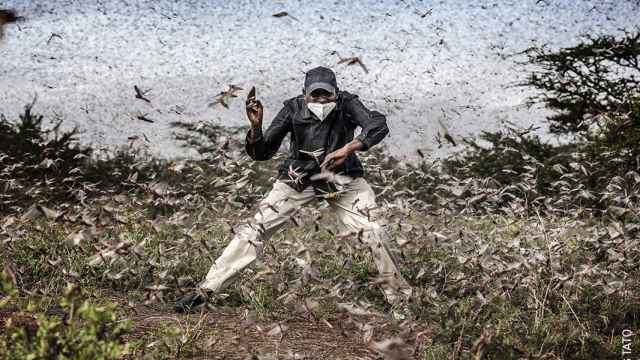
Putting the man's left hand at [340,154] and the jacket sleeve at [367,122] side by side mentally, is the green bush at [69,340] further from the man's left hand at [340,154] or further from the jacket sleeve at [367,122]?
the jacket sleeve at [367,122]

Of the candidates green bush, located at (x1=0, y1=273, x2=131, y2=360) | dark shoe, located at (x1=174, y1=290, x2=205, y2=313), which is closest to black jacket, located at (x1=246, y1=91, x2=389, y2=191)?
dark shoe, located at (x1=174, y1=290, x2=205, y2=313)

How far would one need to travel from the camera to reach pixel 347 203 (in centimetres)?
509

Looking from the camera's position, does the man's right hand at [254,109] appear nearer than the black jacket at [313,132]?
Yes

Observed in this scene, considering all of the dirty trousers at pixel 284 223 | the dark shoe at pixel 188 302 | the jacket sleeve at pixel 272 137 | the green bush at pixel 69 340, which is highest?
the green bush at pixel 69 340

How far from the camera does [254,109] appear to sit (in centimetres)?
476

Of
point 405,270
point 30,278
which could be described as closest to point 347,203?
point 405,270

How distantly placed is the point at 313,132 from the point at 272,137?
1.12ft

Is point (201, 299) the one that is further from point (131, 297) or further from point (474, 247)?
point (474, 247)

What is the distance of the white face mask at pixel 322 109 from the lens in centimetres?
504

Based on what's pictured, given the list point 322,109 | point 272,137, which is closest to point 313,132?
point 322,109

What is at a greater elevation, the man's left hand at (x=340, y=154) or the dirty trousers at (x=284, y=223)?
the man's left hand at (x=340, y=154)

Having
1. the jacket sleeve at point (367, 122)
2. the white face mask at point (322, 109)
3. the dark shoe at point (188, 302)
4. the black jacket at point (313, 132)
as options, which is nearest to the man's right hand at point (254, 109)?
the black jacket at point (313, 132)

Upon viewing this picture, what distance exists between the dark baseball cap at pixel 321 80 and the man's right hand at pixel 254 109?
0.47 meters

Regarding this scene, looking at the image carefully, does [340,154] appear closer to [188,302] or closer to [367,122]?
[367,122]
